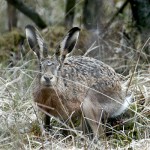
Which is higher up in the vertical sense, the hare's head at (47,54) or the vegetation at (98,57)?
the hare's head at (47,54)

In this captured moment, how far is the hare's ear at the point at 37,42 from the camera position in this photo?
7023mm

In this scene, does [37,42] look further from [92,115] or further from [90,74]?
[92,115]

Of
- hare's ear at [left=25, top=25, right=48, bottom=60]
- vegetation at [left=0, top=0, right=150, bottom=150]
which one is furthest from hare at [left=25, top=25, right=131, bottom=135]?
vegetation at [left=0, top=0, right=150, bottom=150]

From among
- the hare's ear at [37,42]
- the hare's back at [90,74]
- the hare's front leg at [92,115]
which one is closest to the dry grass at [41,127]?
the hare's front leg at [92,115]

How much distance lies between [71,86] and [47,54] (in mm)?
451

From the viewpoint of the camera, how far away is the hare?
6.94 m

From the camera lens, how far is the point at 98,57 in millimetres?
9398

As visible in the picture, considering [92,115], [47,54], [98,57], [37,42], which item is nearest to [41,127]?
[92,115]

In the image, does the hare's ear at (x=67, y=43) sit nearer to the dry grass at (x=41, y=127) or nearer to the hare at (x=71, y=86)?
the hare at (x=71, y=86)

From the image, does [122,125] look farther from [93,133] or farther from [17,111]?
[17,111]

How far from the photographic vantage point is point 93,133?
704 cm

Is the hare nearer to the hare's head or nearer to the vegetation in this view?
the hare's head

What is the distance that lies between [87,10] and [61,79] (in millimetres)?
3465

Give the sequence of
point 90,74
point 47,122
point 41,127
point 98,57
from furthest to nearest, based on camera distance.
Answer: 1. point 98,57
2. point 90,74
3. point 47,122
4. point 41,127
